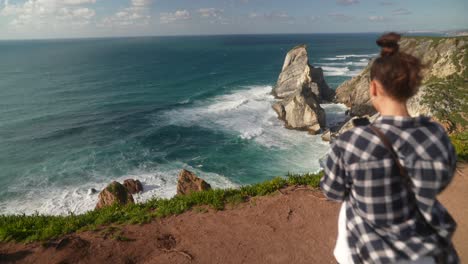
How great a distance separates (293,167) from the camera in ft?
92.2

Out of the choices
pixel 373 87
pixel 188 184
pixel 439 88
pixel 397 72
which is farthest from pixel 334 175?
pixel 439 88

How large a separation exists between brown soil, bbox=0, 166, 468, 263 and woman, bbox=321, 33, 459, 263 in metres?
4.59

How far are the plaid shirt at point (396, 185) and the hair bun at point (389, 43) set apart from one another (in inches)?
19.8

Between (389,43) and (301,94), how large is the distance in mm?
39027

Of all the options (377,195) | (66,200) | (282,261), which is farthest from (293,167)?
(377,195)

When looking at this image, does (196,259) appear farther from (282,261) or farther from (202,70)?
(202,70)

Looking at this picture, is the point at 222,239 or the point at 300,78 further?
the point at 300,78

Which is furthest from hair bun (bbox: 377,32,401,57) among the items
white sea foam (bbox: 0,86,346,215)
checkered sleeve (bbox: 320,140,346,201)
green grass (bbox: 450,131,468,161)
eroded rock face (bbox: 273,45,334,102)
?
eroded rock face (bbox: 273,45,334,102)

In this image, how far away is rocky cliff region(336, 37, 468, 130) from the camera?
31.9 meters

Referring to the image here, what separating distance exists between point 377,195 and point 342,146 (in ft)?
1.46

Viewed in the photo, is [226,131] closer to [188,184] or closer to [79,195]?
[79,195]

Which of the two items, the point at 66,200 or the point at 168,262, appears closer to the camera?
the point at 168,262

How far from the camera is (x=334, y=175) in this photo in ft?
7.80

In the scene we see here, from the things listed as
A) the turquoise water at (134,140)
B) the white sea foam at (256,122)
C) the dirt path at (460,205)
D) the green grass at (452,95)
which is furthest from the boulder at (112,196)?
the green grass at (452,95)
